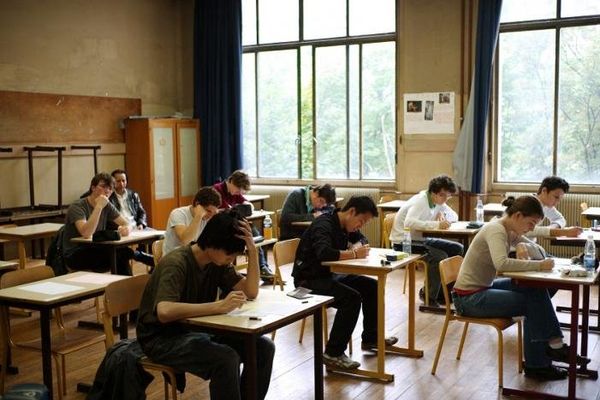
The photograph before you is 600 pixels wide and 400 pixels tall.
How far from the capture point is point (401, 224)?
20.3 feet

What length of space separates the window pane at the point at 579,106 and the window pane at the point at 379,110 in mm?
2056

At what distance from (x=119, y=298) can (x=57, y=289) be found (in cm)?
41

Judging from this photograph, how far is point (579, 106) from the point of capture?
26.3 feet

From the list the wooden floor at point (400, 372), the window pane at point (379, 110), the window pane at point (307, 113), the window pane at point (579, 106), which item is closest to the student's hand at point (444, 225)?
the wooden floor at point (400, 372)

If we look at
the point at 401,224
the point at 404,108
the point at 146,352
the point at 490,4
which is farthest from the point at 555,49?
the point at 146,352

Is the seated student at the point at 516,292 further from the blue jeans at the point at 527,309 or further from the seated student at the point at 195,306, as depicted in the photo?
the seated student at the point at 195,306

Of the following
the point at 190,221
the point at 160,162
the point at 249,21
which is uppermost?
the point at 249,21

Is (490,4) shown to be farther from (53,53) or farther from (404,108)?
(53,53)

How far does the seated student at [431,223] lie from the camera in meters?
6.05

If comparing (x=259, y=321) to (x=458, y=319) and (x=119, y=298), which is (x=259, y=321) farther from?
(x=458, y=319)

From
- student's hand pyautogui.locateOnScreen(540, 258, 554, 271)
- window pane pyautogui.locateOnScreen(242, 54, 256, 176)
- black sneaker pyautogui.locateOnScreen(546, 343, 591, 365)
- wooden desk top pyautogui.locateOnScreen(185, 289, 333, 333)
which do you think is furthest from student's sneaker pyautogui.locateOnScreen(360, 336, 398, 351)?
window pane pyautogui.locateOnScreen(242, 54, 256, 176)

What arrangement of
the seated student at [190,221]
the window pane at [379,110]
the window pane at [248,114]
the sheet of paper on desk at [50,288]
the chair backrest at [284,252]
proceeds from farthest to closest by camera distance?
the window pane at [248,114] → the window pane at [379,110] → the seated student at [190,221] → the chair backrest at [284,252] → the sheet of paper on desk at [50,288]

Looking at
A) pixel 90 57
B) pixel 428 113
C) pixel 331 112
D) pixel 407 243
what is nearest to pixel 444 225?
pixel 407 243

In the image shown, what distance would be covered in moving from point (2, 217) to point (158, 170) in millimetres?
2486
